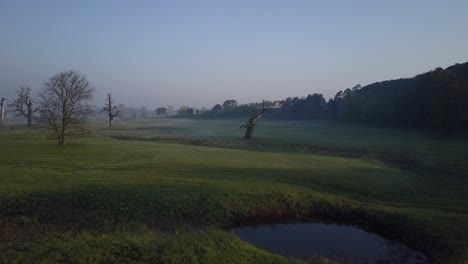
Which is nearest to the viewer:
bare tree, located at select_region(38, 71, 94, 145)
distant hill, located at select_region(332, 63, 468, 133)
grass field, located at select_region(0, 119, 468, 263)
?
grass field, located at select_region(0, 119, 468, 263)

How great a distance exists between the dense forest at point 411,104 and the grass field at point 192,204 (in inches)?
1122

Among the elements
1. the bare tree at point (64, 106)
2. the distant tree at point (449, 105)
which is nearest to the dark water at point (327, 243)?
the bare tree at point (64, 106)

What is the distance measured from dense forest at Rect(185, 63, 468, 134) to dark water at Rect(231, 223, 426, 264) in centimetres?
5095

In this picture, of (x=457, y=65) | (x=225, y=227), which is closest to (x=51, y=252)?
(x=225, y=227)

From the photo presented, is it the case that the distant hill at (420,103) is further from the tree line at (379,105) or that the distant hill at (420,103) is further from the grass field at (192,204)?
the grass field at (192,204)

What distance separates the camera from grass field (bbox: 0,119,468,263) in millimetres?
13102

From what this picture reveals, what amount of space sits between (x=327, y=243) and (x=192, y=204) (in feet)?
21.2

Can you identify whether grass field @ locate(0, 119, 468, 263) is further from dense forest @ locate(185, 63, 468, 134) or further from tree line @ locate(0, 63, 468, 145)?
dense forest @ locate(185, 63, 468, 134)

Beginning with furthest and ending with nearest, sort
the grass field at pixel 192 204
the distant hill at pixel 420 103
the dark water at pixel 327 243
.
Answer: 1. the distant hill at pixel 420 103
2. the dark water at pixel 327 243
3. the grass field at pixel 192 204

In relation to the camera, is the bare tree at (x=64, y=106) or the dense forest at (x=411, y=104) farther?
the dense forest at (x=411, y=104)

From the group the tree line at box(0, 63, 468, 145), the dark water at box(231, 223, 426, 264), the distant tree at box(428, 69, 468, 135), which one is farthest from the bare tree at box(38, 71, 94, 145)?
the distant tree at box(428, 69, 468, 135)

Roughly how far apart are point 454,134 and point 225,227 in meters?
55.0

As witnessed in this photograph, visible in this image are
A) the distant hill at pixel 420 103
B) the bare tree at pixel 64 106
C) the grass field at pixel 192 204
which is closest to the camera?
the grass field at pixel 192 204

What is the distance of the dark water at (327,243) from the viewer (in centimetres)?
1518
